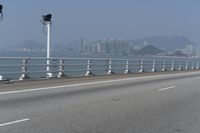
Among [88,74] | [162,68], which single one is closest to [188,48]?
[162,68]

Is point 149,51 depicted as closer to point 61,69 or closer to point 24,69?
point 61,69

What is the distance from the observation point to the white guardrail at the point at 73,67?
2552cm

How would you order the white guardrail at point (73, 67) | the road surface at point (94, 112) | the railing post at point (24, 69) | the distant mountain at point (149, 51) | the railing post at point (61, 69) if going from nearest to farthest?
the road surface at point (94, 112) → the railing post at point (24, 69) → the white guardrail at point (73, 67) → the railing post at point (61, 69) → the distant mountain at point (149, 51)

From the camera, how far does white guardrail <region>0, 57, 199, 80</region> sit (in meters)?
25.5

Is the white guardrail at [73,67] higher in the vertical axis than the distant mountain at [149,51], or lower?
higher

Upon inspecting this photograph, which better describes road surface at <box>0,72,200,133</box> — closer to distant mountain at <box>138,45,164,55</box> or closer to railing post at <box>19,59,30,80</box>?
railing post at <box>19,59,30,80</box>

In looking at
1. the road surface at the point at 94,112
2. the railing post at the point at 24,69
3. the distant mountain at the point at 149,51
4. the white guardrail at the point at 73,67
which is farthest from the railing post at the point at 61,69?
the distant mountain at the point at 149,51

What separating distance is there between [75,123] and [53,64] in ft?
57.2

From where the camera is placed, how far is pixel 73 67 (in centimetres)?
3681

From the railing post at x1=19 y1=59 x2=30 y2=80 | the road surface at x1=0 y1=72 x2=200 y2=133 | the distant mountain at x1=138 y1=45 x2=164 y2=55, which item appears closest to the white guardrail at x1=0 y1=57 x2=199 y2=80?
the railing post at x1=19 y1=59 x2=30 y2=80

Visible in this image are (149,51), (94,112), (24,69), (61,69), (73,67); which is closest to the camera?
(94,112)

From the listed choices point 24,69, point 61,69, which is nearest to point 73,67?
point 61,69

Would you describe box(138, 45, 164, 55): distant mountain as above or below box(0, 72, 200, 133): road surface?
below

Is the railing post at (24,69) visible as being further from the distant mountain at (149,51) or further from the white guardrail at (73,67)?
the distant mountain at (149,51)
